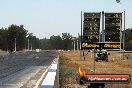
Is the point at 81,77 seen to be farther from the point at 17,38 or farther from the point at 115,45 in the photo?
the point at 17,38

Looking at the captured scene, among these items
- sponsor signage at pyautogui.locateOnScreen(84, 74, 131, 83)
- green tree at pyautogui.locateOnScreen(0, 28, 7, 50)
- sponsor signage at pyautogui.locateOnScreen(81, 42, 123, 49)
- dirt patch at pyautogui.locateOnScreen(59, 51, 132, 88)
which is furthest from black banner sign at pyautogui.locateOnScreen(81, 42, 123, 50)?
green tree at pyautogui.locateOnScreen(0, 28, 7, 50)

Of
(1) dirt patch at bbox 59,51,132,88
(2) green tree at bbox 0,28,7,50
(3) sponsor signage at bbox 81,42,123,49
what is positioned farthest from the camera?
(2) green tree at bbox 0,28,7,50

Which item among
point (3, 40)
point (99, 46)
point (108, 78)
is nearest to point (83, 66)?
point (99, 46)

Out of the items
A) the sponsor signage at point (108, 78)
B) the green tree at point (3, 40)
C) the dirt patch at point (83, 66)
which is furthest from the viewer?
the green tree at point (3, 40)

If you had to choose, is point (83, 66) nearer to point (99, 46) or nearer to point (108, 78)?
point (99, 46)

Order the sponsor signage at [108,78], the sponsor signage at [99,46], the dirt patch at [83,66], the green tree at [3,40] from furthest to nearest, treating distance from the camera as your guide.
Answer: the green tree at [3,40] → the dirt patch at [83,66] → the sponsor signage at [99,46] → the sponsor signage at [108,78]

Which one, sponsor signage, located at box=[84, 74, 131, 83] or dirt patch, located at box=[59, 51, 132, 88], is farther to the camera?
dirt patch, located at box=[59, 51, 132, 88]

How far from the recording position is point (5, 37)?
195 m

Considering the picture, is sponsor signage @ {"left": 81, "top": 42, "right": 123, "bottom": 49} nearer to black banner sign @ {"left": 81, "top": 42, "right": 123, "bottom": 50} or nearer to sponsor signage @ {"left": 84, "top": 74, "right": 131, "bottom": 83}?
black banner sign @ {"left": 81, "top": 42, "right": 123, "bottom": 50}

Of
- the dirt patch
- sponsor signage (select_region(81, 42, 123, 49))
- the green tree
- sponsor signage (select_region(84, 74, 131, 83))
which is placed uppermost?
the green tree

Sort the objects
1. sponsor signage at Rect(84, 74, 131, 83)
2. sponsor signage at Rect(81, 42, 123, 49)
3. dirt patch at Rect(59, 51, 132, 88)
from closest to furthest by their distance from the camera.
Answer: sponsor signage at Rect(84, 74, 131, 83), sponsor signage at Rect(81, 42, 123, 49), dirt patch at Rect(59, 51, 132, 88)

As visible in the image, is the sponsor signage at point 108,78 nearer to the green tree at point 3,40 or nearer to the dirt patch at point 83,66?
the dirt patch at point 83,66

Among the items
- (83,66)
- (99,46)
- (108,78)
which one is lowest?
(83,66)

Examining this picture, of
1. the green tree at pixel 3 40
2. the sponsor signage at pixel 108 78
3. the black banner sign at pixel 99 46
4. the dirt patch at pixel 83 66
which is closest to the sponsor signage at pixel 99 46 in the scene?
the black banner sign at pixel 99 46
